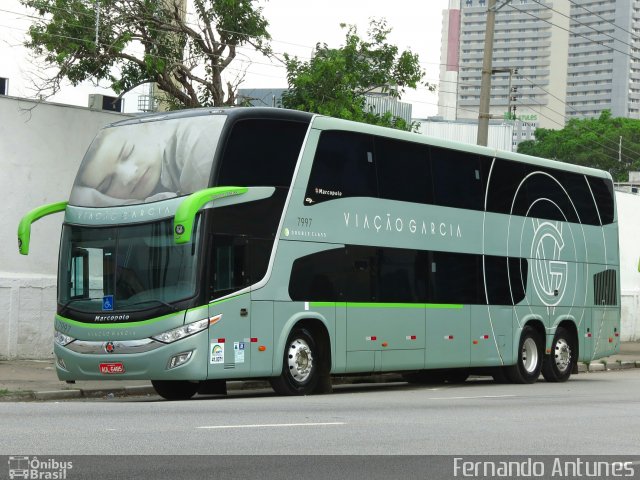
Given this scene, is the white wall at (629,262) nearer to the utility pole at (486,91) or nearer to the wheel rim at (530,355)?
the utility pole at (486,91)

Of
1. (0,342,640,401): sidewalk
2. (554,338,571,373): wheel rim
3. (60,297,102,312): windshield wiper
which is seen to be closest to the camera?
(60,297,102,312): windshield wiper

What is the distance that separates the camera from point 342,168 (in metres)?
19.3

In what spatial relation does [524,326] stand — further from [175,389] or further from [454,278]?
[175,389]

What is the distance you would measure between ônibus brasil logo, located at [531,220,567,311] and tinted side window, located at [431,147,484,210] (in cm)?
218

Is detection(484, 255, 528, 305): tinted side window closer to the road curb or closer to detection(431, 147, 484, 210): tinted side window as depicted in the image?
detection(431, 147, 484, 210): tinted side window

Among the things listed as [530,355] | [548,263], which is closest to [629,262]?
[548,263]

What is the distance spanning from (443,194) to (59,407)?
368 inches

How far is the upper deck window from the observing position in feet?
56.7

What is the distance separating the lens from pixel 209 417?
→ 521 inches

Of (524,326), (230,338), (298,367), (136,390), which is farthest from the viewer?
(524,326)

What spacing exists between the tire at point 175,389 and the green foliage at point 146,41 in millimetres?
10289

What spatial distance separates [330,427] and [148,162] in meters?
6.67

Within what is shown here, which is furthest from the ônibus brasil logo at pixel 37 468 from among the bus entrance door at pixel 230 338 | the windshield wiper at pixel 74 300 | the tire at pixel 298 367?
the tire at pixel 298 367

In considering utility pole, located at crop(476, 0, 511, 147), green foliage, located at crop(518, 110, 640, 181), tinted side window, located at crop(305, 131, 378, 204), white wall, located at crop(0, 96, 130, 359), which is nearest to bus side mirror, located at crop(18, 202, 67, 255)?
tinted side window, located at crop(305, 131, 378, 204)
